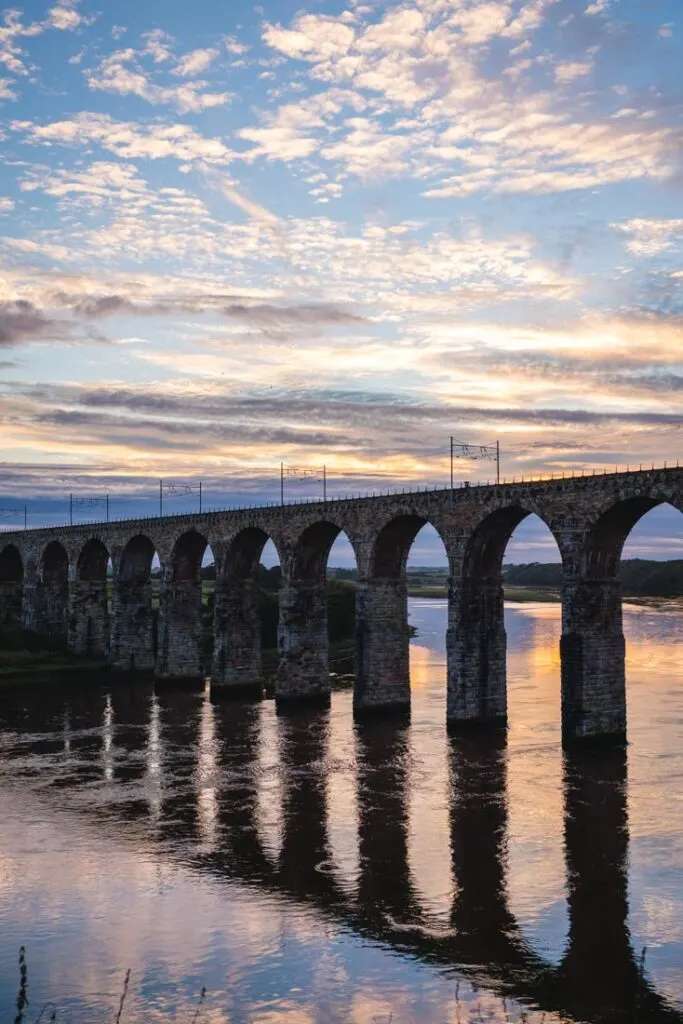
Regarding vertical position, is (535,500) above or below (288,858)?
above

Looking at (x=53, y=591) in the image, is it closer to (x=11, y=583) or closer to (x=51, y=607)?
(x=51, y=607)

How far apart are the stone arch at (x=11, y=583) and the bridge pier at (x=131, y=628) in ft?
87.8

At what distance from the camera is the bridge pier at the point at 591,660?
1674 inches

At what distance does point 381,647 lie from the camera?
2076 inches

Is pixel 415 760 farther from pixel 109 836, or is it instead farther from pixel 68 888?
pixel 68 888

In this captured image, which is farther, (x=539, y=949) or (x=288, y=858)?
(x=288, y=858)

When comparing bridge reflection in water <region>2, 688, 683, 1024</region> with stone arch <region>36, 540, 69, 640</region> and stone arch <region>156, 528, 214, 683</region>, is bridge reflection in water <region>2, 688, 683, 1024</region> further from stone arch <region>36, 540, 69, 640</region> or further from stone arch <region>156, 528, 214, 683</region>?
stone arch <region>36, 540, 69, 640</region>

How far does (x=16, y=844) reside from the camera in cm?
3028

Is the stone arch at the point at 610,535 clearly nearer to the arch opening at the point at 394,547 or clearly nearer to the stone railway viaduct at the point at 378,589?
the stone railway viaduct at the point at 378,589

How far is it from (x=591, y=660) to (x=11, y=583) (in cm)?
7225

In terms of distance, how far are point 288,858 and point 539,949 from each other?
9.19m

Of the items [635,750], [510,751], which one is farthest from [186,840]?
[635,750]

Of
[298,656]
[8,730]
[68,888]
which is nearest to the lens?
[68,888]

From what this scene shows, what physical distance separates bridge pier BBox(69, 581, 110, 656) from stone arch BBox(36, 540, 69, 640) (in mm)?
7149
